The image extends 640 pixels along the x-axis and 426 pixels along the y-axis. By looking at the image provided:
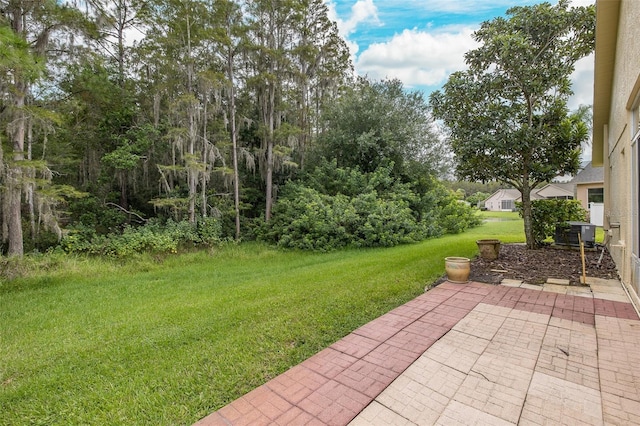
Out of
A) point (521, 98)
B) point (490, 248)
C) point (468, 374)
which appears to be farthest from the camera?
point (521, 98)

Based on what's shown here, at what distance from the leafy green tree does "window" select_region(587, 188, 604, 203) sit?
8516mm

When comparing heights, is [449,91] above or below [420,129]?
below

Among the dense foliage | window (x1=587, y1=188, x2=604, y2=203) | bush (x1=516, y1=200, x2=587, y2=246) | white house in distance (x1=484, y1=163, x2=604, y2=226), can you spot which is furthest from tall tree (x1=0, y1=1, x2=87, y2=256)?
window (x1=587, y1=188, x2=604, y2=203)

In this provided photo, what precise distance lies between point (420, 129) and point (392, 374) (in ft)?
38.9

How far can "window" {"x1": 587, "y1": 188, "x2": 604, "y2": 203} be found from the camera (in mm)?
14052

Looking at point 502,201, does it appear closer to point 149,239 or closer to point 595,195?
point 595,195

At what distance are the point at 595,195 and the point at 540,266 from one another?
13539 mm

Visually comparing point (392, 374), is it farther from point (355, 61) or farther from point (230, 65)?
point (355, 61)

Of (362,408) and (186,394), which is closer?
(362,408)

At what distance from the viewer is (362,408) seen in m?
1.87

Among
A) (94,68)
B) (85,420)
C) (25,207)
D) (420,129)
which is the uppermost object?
(94,68)

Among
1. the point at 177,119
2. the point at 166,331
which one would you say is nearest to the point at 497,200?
the point at 177,119

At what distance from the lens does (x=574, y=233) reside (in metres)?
6.66

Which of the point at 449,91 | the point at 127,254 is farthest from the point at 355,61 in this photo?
the point at 127,254
